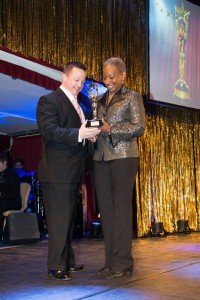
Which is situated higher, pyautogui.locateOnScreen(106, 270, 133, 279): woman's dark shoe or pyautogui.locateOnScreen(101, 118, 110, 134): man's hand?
pyautogui.locateOnScreen(101, 118, 110, 134): man's hand

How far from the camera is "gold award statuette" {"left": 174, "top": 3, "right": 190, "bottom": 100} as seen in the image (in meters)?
6.41

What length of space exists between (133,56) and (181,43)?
105 cm

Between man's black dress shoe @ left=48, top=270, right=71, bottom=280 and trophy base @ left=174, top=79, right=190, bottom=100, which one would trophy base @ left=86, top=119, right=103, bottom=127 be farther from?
trophy base @ left=174, top=79, right=190, bottom=100

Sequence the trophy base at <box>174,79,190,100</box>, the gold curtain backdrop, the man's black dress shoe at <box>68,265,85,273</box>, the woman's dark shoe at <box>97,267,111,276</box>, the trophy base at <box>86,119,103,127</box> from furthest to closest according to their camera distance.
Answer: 1. the trophy base at <box>174,79,190,100</box>
2. the gold curtain backdrop
3. the man's black dress shoe at <box>68,265,85,273</box>
4. the woman's dark shoe at <box>97,267,111,276</box>
5. the trophy base at <box>86,119,103,127</box>

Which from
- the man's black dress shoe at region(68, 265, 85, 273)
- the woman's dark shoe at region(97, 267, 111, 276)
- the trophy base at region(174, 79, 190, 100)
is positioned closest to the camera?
the woman's dark shoe at region(97, 267, 111, 276)

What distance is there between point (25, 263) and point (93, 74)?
265cm

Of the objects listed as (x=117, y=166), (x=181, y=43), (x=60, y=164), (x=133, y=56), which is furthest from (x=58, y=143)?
(x=181, y=43)

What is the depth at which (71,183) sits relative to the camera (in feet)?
8.07

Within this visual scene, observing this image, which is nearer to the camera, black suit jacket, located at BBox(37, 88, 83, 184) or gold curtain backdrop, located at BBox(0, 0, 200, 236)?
black suit jacket, located at BBox(37, 88, 83, 184)

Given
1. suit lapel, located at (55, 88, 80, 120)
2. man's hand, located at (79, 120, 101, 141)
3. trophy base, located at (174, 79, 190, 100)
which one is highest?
trophy base, located at (174, 79, 190, 100)

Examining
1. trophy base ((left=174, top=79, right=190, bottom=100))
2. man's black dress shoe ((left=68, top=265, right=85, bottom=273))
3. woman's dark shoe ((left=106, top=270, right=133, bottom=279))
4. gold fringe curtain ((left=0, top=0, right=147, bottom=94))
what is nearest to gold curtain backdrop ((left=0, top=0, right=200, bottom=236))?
gold fringe curtain ((left=0, top=0, right=147, bottom=94))

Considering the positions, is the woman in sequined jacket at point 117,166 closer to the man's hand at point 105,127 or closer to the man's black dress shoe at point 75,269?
the man's hand at point 105,127

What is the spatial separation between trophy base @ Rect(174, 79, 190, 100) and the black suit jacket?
Result: 13.2 feet

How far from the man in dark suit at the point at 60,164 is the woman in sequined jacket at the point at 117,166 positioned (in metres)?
0.13
